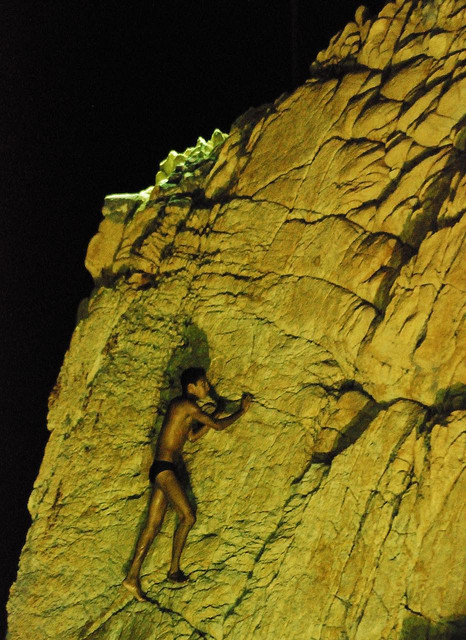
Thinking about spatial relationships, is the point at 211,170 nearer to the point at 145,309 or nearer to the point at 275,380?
the point at 145,309

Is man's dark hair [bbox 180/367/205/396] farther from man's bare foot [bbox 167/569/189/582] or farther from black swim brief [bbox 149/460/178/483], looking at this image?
man's bare foot [bbox 167/569/189/582]

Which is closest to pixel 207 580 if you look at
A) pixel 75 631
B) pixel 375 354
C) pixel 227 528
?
pixel 227 528

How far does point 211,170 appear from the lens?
854 centimetres

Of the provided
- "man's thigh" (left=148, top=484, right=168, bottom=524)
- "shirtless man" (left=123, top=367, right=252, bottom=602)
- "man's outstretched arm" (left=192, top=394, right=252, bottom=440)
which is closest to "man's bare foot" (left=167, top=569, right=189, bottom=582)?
"shirtless man" (left=123, top=367, right=252, bottom=602)

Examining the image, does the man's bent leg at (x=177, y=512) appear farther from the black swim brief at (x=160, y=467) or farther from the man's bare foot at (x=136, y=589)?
the man's bare foot at (x=136, y=589)

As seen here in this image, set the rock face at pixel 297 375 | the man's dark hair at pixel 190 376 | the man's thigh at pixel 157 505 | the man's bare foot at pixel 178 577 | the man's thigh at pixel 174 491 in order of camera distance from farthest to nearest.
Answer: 1. the man's dark hair at pixel 190 376
2. the man's thigh at pixel 157 505
3. the man's thigh at pixel 174 491
4. the man's bare foot at pixel 178 577
5. the rock face at pixel 297 375

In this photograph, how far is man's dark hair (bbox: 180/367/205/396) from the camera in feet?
22.8

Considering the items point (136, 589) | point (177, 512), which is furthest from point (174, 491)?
point (136, 589)

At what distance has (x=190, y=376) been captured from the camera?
22.9ft

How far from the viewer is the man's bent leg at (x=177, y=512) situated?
6609mm

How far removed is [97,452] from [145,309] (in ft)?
5.90

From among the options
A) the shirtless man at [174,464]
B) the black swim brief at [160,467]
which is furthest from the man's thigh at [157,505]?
the black swim brief at [160,467]

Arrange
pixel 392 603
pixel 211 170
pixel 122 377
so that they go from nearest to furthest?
pixel 392 603 < pixel 122 377 < pixel 211 170

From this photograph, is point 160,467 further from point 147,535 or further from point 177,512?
point 147,535
